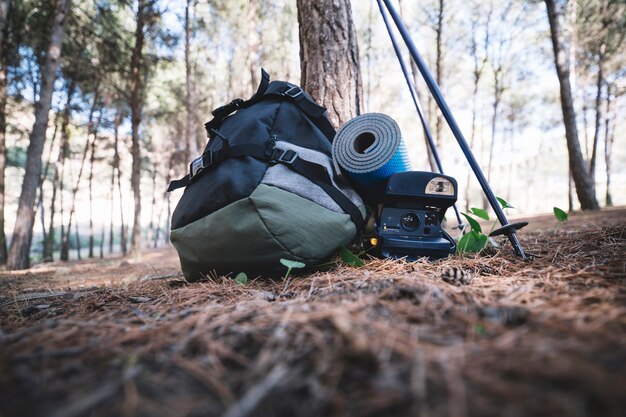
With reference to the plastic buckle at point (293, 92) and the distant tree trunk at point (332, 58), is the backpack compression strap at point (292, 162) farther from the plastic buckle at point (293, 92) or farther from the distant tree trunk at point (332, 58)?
the distant tree trunk at point (332, 58)

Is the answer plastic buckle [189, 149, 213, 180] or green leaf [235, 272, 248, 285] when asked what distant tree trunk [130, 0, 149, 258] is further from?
green leaf [235, 272, 248, 285]

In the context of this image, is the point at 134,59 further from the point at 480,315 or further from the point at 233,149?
the point at 480,315

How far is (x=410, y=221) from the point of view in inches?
62.3

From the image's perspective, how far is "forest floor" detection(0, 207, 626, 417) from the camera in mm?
411

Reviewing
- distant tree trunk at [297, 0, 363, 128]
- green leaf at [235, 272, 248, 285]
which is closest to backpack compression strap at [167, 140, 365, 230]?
green leaf at [235, 272, 248, 285]

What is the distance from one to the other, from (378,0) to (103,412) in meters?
2.39

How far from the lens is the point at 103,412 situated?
43 cm

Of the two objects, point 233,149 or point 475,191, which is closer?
point 233,149

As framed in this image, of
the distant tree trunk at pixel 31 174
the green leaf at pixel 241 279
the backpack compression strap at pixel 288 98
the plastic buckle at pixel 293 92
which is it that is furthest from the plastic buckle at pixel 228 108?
the distant tree trunk at pixel 31 174

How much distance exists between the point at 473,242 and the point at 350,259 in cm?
77

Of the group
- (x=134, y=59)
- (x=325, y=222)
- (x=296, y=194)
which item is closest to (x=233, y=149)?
(x=296, y=194)

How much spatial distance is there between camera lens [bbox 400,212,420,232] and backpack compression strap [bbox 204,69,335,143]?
636mm

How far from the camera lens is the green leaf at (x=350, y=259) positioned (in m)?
1.45

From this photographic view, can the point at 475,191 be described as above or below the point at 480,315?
above
